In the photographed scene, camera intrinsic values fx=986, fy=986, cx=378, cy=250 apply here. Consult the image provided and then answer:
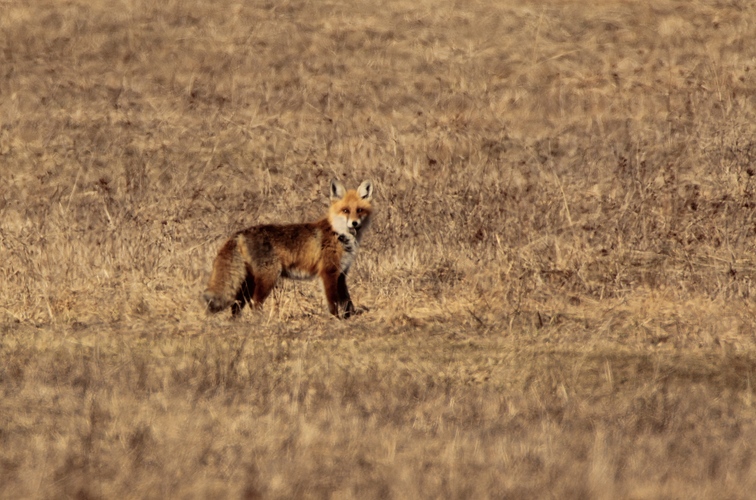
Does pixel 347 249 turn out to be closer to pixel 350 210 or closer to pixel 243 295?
pixel 350 210

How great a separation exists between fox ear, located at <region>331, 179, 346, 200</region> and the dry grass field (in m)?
1.12

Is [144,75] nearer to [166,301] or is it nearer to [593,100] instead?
Result: [593,100]

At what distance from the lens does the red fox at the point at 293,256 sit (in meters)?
9.39

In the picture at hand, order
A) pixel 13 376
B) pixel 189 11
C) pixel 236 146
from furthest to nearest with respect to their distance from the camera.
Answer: pixel 189 11 → pixel 236 146 → pixel 13 376

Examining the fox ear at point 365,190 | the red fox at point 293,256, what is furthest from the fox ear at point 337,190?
the fox ear at point 365,190

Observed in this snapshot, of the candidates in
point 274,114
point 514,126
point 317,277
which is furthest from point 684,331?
point 274,114

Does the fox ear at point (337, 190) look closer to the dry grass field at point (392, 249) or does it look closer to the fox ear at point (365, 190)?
the fox ear at point (365, 190)

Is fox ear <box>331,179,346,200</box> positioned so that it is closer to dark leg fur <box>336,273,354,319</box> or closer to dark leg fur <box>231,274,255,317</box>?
dark leg fur <box>336,273,354,319</box>

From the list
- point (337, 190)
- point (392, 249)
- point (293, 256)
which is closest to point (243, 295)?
point (293, 256)

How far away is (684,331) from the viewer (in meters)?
8.90

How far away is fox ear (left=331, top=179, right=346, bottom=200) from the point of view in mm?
10312

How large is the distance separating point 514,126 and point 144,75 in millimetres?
8526

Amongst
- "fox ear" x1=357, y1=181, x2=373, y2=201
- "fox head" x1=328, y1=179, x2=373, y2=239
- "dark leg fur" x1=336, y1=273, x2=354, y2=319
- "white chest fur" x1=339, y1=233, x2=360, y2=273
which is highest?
"fox ear" x1=357, y1=181, x2=373, y2=201

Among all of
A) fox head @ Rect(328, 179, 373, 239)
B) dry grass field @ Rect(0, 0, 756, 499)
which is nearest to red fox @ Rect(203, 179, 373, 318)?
fox head @ Rect(328, 179, 373, 239)
